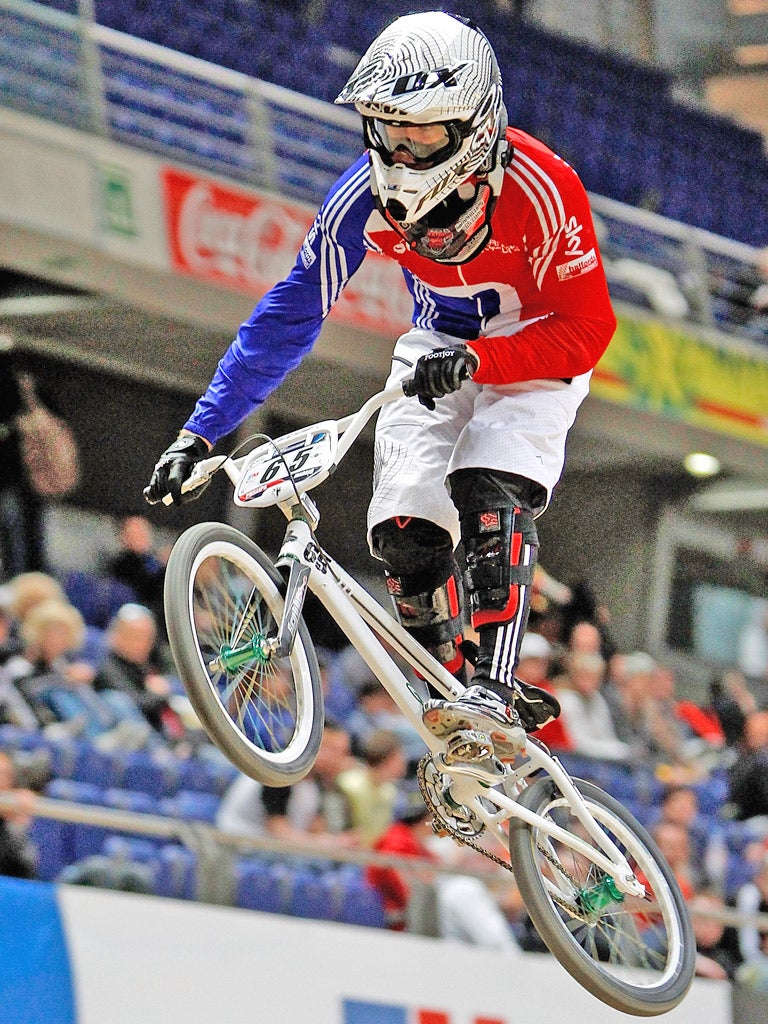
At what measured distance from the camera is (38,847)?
20.4 ft

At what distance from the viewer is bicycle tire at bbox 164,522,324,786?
404 cm

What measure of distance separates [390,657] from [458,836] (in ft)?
1.81

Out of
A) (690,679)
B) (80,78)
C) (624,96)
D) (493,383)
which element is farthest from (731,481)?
(493,383)

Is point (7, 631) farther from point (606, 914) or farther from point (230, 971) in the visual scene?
point (606, 914)

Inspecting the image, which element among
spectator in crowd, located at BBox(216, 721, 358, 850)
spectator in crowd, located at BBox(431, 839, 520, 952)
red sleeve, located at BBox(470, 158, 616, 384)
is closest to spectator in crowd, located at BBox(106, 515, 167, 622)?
spectator in crowd, located at BBox(216, 721, 358, 850)

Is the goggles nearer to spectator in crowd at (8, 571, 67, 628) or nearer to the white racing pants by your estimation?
the white racing pants

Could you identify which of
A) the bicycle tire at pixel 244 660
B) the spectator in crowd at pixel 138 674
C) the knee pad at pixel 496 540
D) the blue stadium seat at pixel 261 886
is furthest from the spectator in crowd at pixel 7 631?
the knee pad at pixel 496 540

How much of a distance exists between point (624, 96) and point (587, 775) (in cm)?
920

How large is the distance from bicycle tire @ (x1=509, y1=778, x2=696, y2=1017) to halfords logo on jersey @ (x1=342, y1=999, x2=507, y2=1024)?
1627 millimetres

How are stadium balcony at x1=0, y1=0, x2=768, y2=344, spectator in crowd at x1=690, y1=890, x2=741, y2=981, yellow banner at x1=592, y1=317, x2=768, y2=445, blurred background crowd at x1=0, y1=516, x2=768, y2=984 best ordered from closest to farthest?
A: blurred background crowd at x1=0, y1=516, x2=768, y2=984
spectator in crowd at x1=690, y1=890, x2=741, y2=981
stadium balcony at x1=0, y1=0, x2=768, y2=344
yellow banner at x1=592, y1=317, x2=768, y2=445

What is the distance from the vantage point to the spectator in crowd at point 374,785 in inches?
295

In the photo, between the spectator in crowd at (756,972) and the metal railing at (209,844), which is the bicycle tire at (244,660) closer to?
the metal railing at (209,844)

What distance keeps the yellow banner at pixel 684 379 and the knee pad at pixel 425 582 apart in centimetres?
756

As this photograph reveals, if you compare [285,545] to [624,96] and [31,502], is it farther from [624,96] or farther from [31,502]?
[624,96]
